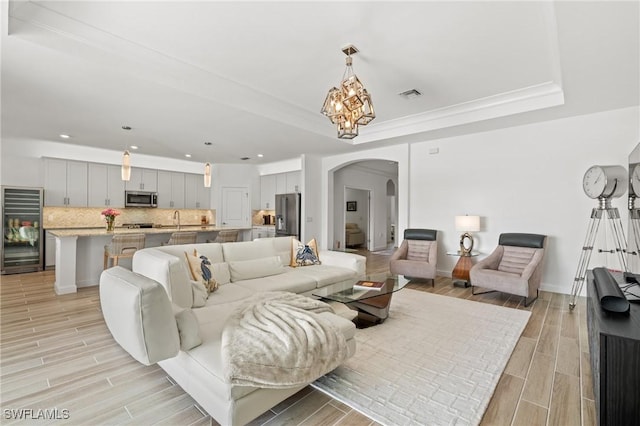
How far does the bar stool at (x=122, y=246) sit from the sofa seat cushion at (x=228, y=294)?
246 cm

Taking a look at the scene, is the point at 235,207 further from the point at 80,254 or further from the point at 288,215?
the point at 80,254

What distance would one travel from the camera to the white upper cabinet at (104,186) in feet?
21.9

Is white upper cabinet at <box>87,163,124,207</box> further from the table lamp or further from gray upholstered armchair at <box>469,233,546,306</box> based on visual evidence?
gray upholstered armchair at <box>469,233,546,306</box>

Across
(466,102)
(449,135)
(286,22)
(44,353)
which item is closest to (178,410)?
(44,353)

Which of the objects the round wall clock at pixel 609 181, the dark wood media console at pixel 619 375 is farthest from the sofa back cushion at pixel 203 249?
the round wall clock at pixel 609 181

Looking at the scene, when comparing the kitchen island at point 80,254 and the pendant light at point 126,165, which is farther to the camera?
the pendant light at point 126,165

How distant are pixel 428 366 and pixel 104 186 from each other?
776 cm

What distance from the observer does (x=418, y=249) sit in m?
5.39

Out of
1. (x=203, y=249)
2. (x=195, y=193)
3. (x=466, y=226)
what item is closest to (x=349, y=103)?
(x=203, y=249)

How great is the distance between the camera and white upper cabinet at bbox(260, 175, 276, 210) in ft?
28.2

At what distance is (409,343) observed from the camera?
8.89 feet

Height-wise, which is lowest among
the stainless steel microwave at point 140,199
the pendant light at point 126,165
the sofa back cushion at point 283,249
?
the sofa back cushion at point 283,249

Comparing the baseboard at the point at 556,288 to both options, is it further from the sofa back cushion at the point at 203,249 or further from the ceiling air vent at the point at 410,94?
the sofa back cushion at the point at 203,249

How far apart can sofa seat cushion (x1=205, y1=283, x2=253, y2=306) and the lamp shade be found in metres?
3.71
